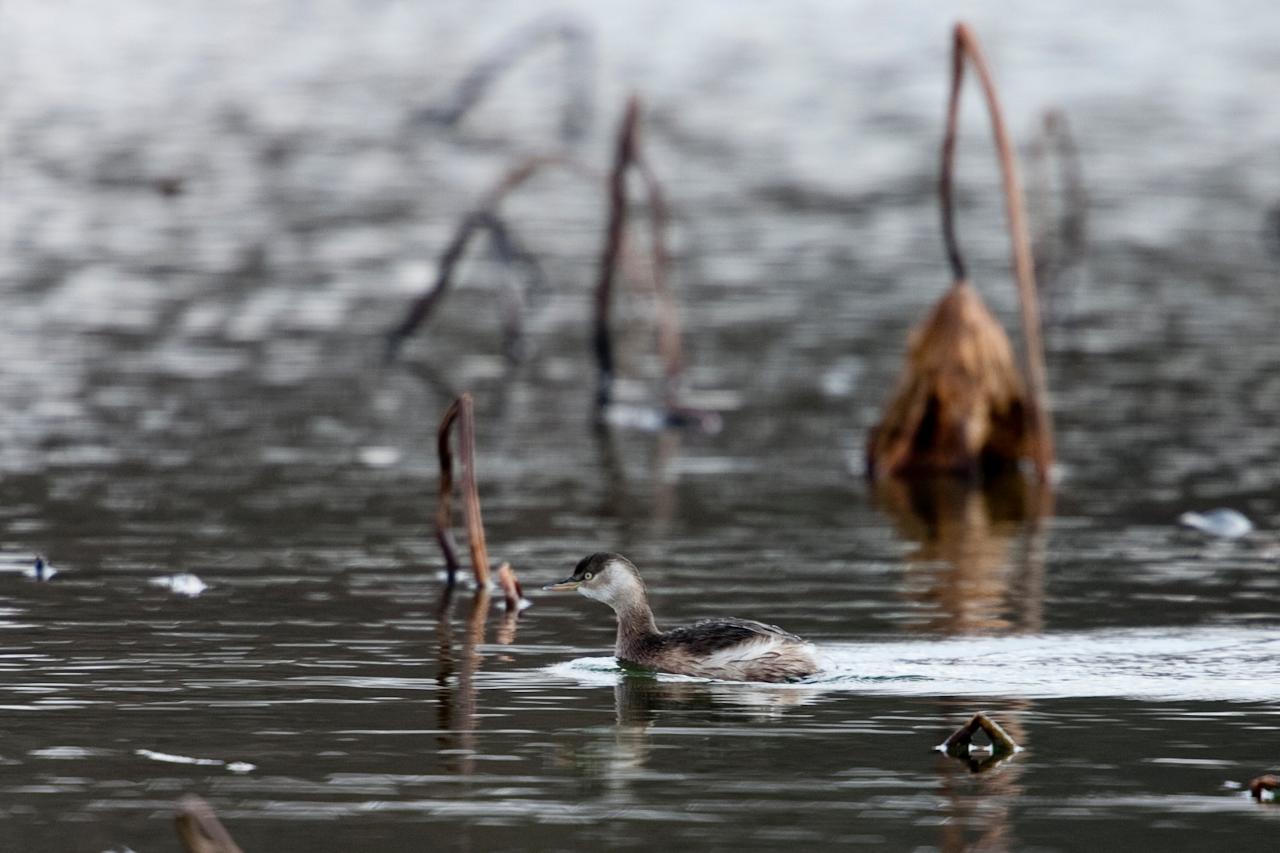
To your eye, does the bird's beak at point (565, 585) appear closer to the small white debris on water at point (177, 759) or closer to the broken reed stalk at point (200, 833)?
the small white debris on water at point (177, 759)

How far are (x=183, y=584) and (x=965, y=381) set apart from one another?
6.30 metres

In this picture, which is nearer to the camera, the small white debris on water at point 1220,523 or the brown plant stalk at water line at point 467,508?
the brown plant stalk at water line at point 467,508

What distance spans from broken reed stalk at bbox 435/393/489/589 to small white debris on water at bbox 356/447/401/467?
5065mm

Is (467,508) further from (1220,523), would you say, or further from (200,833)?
(200,833)

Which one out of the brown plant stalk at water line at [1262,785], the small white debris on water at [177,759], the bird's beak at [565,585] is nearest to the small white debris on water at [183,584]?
the bird's beak at [565,585]

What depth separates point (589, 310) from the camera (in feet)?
95.3

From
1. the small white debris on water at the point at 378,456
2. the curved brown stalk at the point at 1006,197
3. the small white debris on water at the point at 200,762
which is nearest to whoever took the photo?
the small white debris on water at the point at 200,762

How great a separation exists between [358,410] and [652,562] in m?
7.15

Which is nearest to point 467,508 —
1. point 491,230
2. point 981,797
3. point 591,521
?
point 591,521

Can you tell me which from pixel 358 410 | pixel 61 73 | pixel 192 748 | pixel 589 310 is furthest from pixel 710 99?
pixel 192 748

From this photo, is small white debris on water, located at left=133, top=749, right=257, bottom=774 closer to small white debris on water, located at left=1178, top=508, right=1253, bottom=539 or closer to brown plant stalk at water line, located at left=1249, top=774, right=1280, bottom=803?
brown plant stalk at water line, located at left=1249, top=774, right=1280, bottom=803

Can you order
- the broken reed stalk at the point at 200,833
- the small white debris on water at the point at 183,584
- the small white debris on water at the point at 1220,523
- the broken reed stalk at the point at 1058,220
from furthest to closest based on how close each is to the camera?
the broken reed stalk at the point at 1058,220
the small white debris on water at the point at 1220,523
the small white debris on water at the point at 183,584
the broken reed stalk at the point at 200,833

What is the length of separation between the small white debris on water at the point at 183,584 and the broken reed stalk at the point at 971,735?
17.0 ft

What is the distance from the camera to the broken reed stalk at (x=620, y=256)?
19.1 metres
